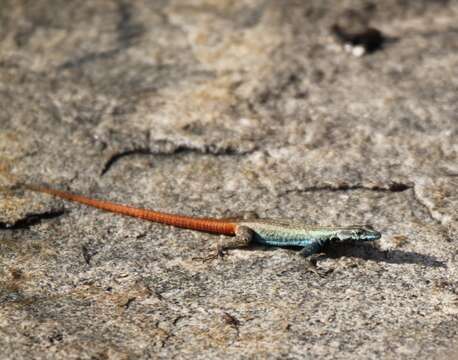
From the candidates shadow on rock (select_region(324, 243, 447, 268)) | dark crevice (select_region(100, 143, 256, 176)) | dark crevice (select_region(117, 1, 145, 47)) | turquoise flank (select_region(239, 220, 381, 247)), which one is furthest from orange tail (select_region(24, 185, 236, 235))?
dark crevice (select_region(117, 1, 145, 47))

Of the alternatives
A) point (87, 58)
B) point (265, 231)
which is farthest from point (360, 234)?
point (87, 58)

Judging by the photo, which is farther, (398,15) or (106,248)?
(398,15)

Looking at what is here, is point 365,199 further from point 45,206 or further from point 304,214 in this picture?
point 45,206

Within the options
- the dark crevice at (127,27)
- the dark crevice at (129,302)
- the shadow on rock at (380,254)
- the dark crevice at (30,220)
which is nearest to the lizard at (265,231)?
the shadow on rock at (380,254)

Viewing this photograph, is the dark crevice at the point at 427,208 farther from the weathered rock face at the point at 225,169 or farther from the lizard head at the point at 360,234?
the lizard head at the point at 360,234

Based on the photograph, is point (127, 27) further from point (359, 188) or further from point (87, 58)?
point (359, 188)

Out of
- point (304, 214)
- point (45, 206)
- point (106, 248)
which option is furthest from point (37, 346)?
point (304, 214)
